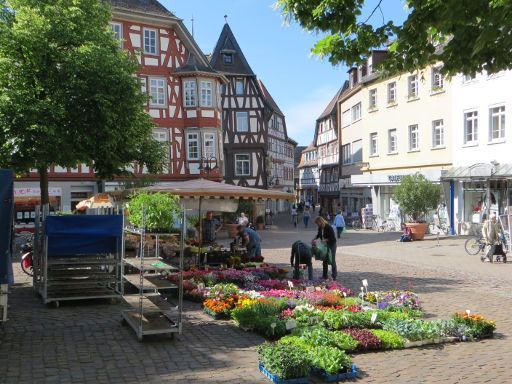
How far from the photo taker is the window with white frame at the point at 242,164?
151ft

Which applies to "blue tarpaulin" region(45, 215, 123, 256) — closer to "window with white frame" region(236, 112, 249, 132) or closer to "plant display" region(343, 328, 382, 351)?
"plant display" region(343, 328, 382, 351)

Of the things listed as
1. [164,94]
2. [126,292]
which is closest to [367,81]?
[164,94]

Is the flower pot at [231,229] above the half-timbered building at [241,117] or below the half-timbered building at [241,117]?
below

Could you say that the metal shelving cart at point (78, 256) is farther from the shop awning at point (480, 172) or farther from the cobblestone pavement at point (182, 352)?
the shop awning at point (480, 172)

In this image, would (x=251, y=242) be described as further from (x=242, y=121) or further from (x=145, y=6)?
(x=242, y=121)

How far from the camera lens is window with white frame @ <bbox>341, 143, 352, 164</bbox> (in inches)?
1886

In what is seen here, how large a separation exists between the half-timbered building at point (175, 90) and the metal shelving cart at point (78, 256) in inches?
936

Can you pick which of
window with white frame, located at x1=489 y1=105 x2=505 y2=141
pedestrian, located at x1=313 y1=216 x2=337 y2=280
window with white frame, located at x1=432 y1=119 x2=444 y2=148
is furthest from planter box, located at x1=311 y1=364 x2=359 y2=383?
window with white frame, located at x1=432 y1=119 x2=444 y2=148

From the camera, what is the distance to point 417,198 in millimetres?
28188

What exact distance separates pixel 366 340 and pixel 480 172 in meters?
22.7

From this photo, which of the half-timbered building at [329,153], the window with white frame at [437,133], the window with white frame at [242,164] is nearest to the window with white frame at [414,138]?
the window with white frame at [437,133]

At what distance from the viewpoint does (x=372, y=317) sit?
8.88 meters

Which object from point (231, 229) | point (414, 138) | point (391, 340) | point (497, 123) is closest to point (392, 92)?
point (414, 138)

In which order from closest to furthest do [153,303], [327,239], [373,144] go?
1. [153,303]
2. [327,239]
3. [373,144]
